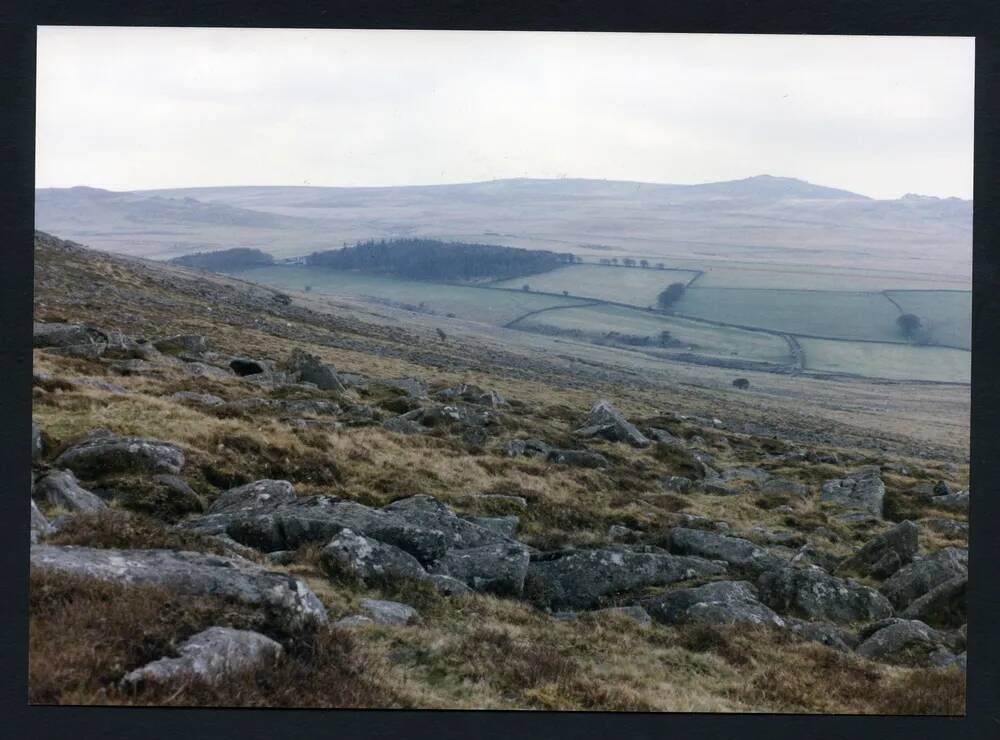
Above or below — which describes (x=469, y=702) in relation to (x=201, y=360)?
below

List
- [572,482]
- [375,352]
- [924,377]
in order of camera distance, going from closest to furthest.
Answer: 1. [572,482]
2. [375,352]
3. [924,377]

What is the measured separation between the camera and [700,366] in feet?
299

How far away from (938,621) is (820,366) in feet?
243

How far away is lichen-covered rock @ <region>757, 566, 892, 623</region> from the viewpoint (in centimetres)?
1856

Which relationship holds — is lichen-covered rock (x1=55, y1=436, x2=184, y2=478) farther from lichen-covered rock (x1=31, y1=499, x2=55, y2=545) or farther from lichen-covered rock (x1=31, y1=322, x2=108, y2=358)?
lichen-covered rock (x1=31, y1=322, x2=108, y2=358)

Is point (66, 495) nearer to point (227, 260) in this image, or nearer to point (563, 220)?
point (563, 220)

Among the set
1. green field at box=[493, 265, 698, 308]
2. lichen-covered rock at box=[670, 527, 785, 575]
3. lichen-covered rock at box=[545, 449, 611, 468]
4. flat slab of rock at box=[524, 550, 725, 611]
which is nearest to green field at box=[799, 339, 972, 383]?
green field at box=[493, 265, 698, 308]

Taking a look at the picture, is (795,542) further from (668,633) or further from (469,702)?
(469,702)

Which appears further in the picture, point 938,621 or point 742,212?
point 742,212

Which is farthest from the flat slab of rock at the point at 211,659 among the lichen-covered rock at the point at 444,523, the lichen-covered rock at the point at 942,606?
the lichen-covered rock at the point at 942,606

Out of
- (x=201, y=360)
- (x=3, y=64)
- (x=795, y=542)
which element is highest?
(x=3, y=64)

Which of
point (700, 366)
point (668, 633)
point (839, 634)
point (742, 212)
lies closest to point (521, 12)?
point (668, 633)

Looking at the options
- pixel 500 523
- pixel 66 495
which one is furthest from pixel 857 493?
pixel 66 495

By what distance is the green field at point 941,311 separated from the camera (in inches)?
2795
